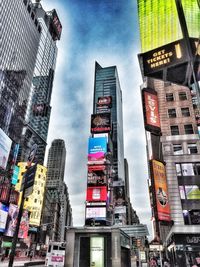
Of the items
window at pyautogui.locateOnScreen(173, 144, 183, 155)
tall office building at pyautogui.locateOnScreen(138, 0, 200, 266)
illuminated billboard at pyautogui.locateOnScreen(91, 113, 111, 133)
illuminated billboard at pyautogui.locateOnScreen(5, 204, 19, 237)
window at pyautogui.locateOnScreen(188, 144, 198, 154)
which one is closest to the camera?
tall office building at pyautogui.locateOnScreen(138, 0, 200, 266)

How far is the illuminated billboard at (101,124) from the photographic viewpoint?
54253 millimetres

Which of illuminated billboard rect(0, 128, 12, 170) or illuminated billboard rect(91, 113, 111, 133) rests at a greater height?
illuminated billboard rect(91, 113, 111, 133)

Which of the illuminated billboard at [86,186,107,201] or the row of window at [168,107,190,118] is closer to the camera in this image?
the row of window at [168,107,190,118]

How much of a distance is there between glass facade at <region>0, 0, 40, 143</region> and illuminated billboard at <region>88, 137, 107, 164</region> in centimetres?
4659

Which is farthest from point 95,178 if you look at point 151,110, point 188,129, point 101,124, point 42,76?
point 42,76

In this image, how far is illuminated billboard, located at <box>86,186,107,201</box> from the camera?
44.3 meters

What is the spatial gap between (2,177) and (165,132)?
4780 cm

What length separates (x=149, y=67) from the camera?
11828mm

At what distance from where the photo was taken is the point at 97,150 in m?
48.4

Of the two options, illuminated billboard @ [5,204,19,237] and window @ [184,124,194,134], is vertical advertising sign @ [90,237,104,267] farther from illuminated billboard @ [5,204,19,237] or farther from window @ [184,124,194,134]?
illuminated billboard @ [5,204,19,237]

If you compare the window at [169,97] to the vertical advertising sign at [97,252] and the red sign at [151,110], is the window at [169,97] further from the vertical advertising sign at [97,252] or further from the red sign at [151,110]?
the vertical advertising sign at [97,252]

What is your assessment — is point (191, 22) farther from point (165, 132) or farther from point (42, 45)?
point (42, 45)

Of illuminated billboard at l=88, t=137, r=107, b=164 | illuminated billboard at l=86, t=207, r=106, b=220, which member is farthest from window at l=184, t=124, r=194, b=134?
illuminated billboard at l=86, t=207, r=106, b=220

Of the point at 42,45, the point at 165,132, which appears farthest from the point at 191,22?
the point at 42,45
